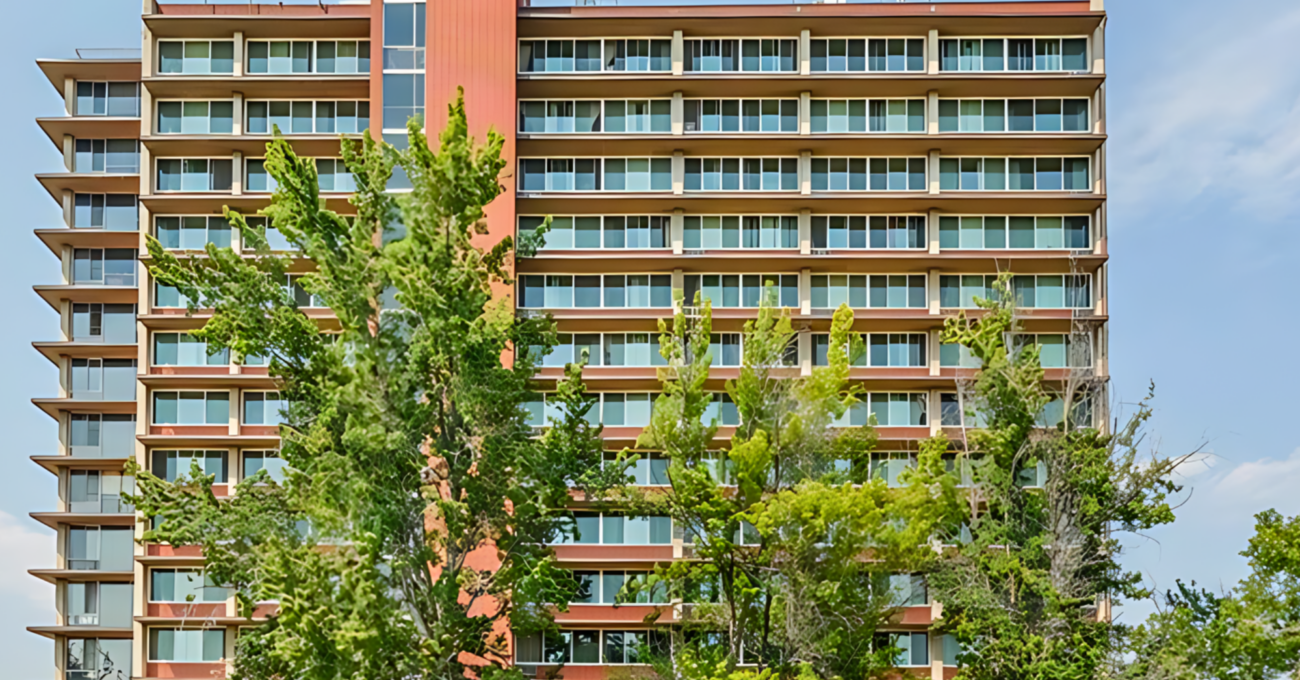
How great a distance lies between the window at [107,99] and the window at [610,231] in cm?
1922

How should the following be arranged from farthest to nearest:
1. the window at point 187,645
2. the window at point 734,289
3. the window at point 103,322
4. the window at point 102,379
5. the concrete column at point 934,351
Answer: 1. the window at point 103,322
2. the window at point 102,379
3. the window at point 734,289
4. the concrete column at point 934,351
5. the window at point 187,645

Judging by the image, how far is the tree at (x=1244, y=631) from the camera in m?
30.2

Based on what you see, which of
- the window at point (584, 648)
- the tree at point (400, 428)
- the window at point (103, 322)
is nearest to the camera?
the tree at point (400, 428)

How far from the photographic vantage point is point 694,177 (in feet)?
159

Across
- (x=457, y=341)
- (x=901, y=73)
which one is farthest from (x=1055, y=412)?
(x=457, y=341)

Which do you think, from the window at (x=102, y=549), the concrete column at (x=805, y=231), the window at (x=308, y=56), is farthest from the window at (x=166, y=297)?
the concrete column at (x=805, y=231)

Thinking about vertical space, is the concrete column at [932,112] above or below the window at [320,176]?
above

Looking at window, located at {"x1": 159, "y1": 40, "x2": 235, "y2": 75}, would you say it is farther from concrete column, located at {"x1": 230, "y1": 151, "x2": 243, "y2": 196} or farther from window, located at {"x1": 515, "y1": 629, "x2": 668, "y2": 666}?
window, located at {"x1": 515, "y1": 629, "x2": 668, "y2": 666}

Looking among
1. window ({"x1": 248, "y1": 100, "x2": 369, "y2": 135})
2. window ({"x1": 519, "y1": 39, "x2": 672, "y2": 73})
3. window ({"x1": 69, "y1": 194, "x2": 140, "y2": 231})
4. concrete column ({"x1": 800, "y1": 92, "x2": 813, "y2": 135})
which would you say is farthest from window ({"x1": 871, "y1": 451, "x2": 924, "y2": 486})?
window ({"x1": 69, "y1": 194, "x2": 140, "y2": 231})

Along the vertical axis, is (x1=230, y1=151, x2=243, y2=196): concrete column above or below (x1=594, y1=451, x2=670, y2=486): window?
above

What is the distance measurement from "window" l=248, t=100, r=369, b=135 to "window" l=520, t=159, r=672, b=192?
23.6ft

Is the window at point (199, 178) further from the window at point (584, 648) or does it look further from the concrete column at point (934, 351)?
the concrete column at point (934, 351)

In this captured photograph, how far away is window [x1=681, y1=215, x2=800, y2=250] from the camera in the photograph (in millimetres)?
48000

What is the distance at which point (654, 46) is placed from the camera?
48.5m
